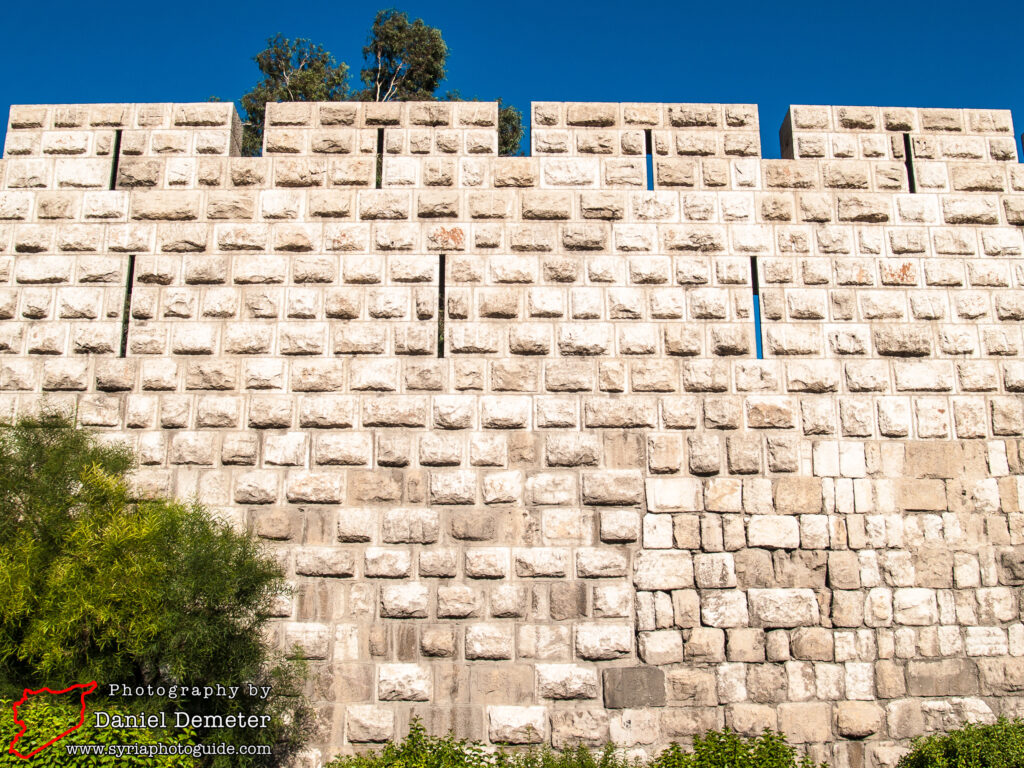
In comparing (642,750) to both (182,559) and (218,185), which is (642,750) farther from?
(218,185)

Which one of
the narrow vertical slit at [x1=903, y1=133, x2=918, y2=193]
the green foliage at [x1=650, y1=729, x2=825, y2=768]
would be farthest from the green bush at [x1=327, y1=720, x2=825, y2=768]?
the narrow vertical slit at [x1=903, y1=133, x2=918, y2=193]

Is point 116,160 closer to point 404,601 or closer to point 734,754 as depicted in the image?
point 404,601

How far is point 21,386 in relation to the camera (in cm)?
582

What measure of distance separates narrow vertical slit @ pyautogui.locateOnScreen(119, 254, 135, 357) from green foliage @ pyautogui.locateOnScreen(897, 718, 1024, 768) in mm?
6798

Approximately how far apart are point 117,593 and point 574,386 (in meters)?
3.45

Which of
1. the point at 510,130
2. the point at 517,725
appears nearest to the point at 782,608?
the point at 517,725

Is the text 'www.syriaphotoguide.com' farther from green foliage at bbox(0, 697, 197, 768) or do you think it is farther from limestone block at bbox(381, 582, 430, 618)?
limestone block at bbox(381, 582, 430, 618)

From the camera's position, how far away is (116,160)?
627 cm

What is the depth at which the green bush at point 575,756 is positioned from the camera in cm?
505

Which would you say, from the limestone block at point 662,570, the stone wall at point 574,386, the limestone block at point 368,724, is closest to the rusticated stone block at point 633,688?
the stone wall at point 574,386

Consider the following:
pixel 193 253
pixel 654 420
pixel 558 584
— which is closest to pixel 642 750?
pixel 558 584

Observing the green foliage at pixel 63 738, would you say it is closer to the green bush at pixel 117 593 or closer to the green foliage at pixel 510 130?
the green bush at pixel 117 593

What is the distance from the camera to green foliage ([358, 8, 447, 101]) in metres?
18.6

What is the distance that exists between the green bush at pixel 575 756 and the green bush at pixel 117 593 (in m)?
A: 0.93
